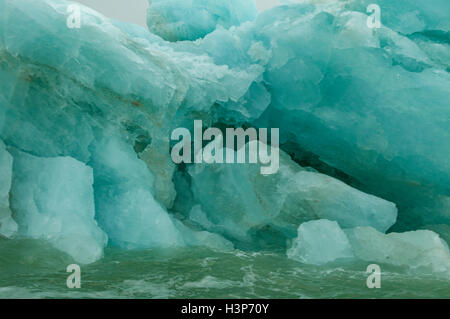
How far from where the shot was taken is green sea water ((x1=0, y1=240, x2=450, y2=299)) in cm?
350

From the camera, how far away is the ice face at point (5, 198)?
4684 mm

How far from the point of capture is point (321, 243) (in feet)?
15.2

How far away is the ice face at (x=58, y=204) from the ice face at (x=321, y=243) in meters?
1.95

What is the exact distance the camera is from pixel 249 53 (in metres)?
6.34

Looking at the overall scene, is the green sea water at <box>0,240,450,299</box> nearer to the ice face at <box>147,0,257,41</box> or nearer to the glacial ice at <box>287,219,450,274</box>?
the glacial ice at <box>287,219,450,274</box>
